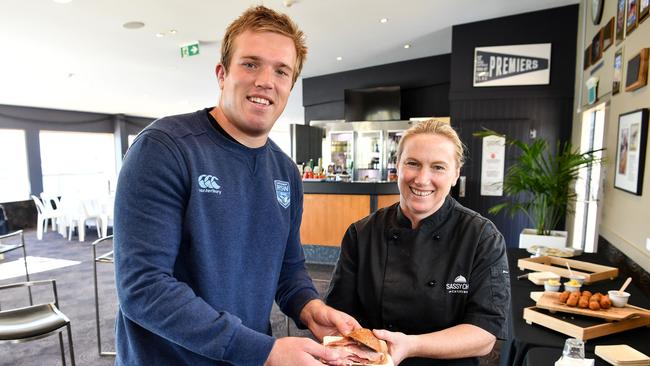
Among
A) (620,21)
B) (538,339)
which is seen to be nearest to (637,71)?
(620,21)

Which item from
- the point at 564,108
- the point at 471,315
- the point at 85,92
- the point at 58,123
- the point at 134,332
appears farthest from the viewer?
the point at 58,123

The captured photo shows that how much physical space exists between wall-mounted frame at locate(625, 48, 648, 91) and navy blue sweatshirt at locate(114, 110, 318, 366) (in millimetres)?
2862

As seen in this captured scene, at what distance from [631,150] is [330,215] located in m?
3.65

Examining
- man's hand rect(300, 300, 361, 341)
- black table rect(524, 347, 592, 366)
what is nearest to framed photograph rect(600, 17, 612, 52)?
black table rect(524, 347, 592, 366)

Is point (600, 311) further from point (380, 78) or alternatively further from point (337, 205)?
point (380, 78)

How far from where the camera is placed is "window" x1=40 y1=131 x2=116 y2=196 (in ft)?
37.9

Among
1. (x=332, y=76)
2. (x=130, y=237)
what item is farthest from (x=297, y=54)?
(x=332, y=76)

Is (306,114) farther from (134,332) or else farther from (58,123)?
(134,332)

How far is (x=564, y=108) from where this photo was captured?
564 centimetres

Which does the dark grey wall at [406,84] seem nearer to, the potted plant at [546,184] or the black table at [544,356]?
the potted plant at [546,184]

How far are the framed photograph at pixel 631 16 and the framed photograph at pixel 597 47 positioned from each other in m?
1.01

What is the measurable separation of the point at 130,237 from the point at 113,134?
48.6ft

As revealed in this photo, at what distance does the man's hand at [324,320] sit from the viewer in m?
1.18

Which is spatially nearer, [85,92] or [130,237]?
[130,237]
